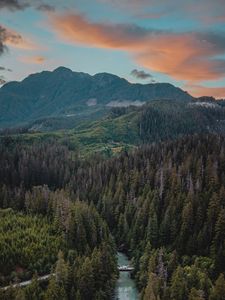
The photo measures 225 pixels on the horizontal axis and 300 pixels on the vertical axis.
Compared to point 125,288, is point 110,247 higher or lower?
higher

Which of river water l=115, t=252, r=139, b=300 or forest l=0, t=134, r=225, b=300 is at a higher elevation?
forest l=0, t=134, r=225, b=300

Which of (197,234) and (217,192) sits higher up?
(217,192)

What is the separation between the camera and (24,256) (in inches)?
5733

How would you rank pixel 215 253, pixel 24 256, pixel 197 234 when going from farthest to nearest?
1. pixel 197 234
2. pixel 215 253
3. pixel 24 256

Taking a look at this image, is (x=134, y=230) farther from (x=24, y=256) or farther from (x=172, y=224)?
(x=24, y=256)

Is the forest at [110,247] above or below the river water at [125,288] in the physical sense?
above

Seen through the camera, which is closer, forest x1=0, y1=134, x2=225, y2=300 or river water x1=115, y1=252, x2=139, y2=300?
forest x1=0, y1=134, x2=225, y2=300

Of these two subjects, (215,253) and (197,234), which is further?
(197,234)

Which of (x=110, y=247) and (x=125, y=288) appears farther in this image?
(x=110, y=247)

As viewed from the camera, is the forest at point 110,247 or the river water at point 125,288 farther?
the river water at point 125,288

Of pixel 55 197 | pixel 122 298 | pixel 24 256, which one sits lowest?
pixel 122 298

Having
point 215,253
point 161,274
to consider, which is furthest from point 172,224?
point 161,274

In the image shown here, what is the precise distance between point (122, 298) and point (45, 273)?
24.4 m

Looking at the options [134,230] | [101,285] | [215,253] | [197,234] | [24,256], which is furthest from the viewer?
[134,230]
